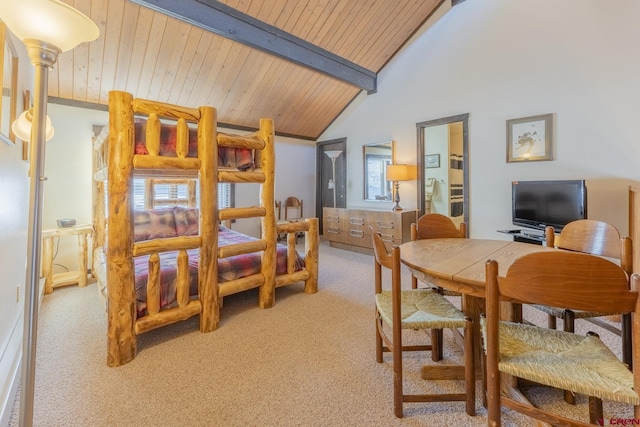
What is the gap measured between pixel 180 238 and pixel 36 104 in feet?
4.50

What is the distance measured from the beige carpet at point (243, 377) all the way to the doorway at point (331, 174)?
12.2ft

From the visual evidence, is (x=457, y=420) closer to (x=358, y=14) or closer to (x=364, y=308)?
(x=364, y=308)

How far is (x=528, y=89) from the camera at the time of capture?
3482mm

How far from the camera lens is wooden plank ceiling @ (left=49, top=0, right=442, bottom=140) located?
3.23 m

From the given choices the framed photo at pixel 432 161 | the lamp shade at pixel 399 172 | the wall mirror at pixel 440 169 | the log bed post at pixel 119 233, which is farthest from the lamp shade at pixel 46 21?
the framed photo at pixel 432 161

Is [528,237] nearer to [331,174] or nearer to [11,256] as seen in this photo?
[331,174]

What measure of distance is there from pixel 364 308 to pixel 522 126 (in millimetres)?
3013

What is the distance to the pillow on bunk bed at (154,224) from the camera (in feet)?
10.9

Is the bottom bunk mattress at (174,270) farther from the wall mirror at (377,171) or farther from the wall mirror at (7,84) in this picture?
the wall mirror at (377,171)

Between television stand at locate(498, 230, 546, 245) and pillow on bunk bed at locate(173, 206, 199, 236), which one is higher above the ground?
pillow on bunk bed at locate(173, 206, 199, 236)

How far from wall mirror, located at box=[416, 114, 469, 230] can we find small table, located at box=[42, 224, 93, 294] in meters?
4.66

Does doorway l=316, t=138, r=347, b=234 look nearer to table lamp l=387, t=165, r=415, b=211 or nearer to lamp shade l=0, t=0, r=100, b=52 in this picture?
table lamp l=387, t=165, r=415, b=211

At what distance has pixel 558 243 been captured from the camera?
1926 mm

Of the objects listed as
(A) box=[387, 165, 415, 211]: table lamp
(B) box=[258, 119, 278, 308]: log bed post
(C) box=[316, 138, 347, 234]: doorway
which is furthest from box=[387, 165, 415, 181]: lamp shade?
(B) box=[258, 119, 278, 308]: log bed post
